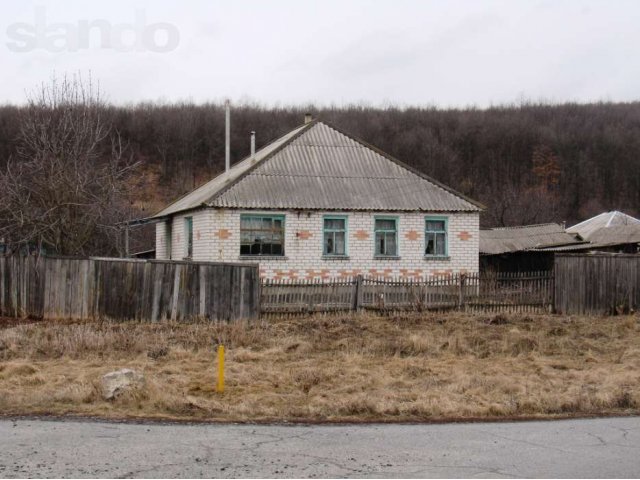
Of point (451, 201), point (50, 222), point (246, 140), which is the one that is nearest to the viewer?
point (50, 222)

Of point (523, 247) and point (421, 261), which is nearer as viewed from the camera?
point (421, 261)

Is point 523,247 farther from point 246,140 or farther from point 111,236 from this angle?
point 246,140

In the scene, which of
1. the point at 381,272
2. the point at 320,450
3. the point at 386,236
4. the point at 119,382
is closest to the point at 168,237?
the point at 386,236

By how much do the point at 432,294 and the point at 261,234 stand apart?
6.73m

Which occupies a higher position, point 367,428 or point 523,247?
point 523,247

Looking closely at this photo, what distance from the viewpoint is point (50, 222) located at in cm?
2795

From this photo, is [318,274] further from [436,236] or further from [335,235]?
[436,236]

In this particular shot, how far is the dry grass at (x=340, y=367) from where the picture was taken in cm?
1209

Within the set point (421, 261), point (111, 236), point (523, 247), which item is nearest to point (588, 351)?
point (421, 261)

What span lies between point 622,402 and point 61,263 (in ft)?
46.4

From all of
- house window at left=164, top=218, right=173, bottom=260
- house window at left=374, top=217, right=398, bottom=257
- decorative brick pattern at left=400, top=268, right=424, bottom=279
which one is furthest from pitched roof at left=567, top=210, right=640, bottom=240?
house window at left=164, top=218, right=173, bottom=260

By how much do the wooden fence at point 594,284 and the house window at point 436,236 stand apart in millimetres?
6395

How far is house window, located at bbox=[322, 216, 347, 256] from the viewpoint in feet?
95.0

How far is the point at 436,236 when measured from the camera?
30016 mm
